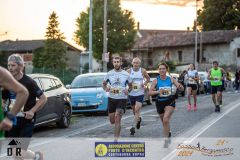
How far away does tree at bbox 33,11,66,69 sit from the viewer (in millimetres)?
74188

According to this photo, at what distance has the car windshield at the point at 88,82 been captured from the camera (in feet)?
60.4

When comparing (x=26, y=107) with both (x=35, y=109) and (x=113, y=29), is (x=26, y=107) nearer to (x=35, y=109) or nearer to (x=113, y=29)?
(x=35, y=109)

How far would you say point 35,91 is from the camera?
6402 millimetres

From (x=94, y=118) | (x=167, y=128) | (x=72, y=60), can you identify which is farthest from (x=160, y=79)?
(x=72, y=60)

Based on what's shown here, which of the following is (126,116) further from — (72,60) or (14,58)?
(72,60)

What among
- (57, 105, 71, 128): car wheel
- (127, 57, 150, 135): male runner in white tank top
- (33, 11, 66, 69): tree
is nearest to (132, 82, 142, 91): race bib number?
(127, 57, 150, 135): male runner in white tank top

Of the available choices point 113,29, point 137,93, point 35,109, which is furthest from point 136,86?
point 113,29

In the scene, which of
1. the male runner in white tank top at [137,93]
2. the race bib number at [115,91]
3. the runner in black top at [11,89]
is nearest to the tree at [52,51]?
the male runner in white tank top at [137,93]

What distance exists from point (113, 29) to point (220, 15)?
1957 centimetres

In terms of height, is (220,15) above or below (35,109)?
above

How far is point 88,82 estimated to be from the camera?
18578mm

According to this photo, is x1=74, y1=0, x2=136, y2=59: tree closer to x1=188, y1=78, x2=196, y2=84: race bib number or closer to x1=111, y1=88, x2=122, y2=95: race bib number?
x1=188, y1=78, x2=196, y2=84: race bib number

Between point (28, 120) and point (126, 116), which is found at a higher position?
point (28, 120)

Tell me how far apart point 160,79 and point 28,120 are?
4.53 m
